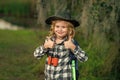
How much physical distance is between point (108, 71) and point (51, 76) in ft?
11.0

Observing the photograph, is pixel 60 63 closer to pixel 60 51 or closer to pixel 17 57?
pixel 60 51

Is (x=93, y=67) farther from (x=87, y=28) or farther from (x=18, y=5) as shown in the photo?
(x=18, y=5)

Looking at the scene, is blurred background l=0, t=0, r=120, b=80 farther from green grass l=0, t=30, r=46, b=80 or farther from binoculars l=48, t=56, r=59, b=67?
binoculars l=48, t=56, r=59, b=67

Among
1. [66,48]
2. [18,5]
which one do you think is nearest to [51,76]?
[66,48]

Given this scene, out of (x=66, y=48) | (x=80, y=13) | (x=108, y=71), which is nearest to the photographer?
(x=66, y=48)

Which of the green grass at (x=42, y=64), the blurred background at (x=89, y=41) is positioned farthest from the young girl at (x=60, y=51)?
the green grass at (x=42, y=64)

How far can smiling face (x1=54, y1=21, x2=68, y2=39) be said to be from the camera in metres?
4.74

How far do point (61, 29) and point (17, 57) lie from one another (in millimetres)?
5590

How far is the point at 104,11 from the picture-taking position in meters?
6.92

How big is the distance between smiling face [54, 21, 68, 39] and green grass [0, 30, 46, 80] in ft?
11.3

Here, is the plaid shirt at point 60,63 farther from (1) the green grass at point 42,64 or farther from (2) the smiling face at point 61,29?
(1) the green grass at point 42,64

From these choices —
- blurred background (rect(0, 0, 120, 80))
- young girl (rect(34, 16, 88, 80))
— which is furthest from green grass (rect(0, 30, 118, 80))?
young girl (rect(34, 16, 88, 80))

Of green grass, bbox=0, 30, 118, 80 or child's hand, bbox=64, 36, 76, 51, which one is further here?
green grass, bbox=0, 30, 118, 80

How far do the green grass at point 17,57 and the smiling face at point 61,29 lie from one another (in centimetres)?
346
